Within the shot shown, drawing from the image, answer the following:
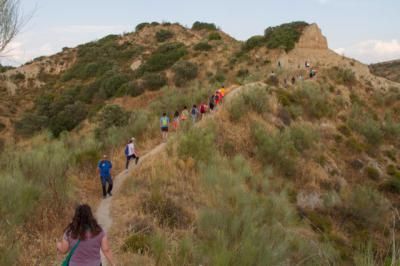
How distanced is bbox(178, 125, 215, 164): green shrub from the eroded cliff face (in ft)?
107

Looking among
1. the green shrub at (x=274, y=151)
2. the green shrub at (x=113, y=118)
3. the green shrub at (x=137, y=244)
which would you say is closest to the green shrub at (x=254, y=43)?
the green shrub at (x=113, y=118)

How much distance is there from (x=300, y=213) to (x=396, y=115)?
25.9 meters

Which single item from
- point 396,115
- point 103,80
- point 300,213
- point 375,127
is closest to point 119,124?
point 300,213

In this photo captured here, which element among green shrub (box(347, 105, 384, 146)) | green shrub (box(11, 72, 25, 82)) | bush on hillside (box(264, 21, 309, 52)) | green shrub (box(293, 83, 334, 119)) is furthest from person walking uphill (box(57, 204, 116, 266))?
green shrub (box(11, 72, 25, 82))

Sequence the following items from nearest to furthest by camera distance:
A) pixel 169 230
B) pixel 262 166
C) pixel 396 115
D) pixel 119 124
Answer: pixel 169 230 < pixel 262 166 < pixel 119 124 < pixel 396 115

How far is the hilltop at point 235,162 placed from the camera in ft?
23.0

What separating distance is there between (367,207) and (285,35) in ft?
102

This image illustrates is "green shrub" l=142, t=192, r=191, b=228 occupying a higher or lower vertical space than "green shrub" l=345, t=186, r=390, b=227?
higher

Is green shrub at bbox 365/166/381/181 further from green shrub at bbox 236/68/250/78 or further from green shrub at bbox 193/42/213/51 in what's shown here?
green shrub at bbox 193/42/213/51

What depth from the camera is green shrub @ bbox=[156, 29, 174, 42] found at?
61562mm

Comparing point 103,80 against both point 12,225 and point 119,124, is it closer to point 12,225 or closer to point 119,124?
point 119,124

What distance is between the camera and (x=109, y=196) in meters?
10.9

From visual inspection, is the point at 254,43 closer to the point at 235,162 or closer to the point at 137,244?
the point at 235,162

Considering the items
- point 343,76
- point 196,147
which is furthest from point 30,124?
point 343,76
